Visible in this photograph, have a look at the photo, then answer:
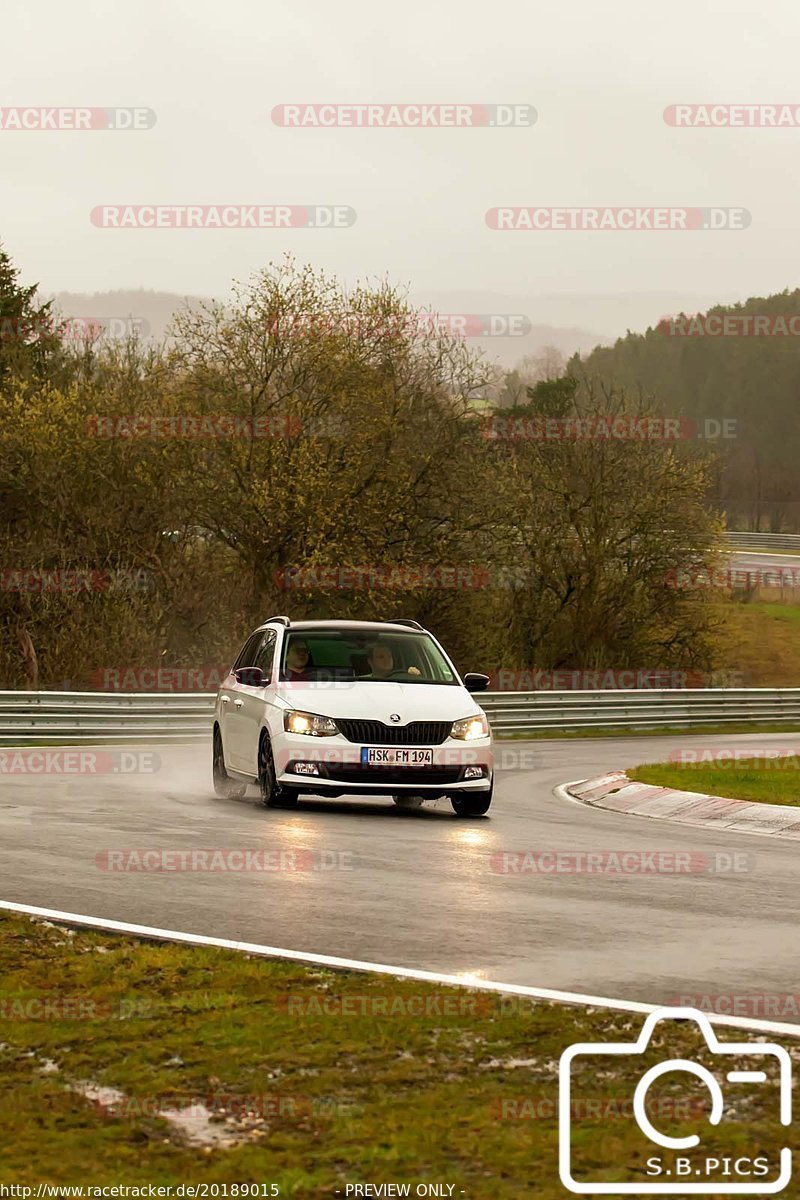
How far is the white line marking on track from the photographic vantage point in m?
6.94

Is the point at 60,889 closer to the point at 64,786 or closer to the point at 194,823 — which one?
the point at 194,823

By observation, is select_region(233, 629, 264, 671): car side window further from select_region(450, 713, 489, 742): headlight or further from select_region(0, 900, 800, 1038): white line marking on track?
select_region(0, 900, 800, 1038): white line marking on track

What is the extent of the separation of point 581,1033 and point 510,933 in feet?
8.33

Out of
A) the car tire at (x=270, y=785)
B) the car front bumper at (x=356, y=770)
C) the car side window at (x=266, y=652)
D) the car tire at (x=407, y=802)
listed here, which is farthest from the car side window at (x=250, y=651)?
the car front bumper at (x=356, y=770)

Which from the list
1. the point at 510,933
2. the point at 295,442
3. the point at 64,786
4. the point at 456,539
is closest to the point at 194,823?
the point at 64,786

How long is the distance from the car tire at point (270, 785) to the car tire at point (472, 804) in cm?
151

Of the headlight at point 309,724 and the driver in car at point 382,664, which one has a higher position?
the driver in car at point 382,664

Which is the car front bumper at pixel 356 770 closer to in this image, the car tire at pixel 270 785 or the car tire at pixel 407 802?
the car tire at pixel 270 785

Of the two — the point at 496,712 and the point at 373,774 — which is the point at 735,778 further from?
the point at 496,712

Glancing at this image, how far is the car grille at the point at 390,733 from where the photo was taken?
1561 cm

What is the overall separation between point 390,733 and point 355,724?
1.07 feet

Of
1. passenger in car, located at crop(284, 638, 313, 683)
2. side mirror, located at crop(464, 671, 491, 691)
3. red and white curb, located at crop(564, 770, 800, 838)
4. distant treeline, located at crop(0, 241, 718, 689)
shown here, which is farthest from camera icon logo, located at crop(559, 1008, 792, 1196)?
distant treeline, located at crop(0, 241, 718, 689)

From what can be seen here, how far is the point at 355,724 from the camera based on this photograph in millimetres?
15664

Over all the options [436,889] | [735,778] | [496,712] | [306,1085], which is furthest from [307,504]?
[306,1085]
